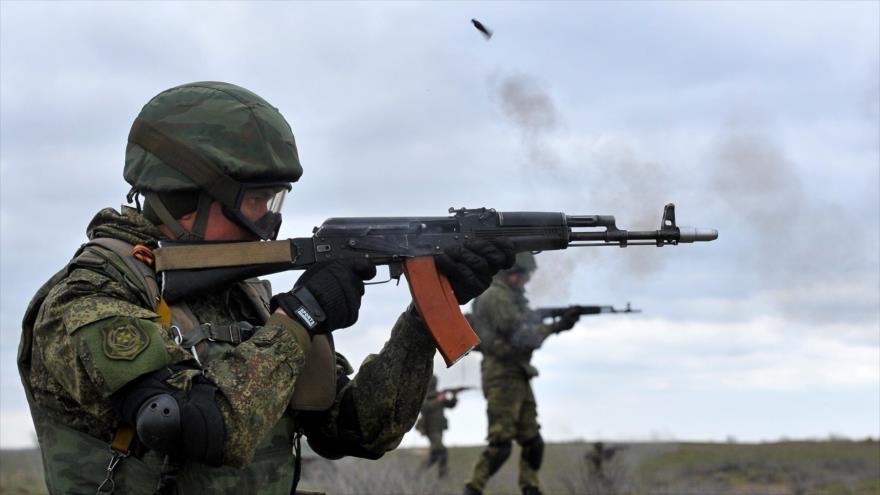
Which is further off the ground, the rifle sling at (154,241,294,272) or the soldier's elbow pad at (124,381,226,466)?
the rifle sling at (154,241,294,272)

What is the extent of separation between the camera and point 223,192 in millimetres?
4039

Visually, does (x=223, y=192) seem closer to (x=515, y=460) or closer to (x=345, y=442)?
(x=345, y=442)

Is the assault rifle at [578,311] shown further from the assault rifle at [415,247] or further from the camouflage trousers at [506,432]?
the assault rifle at [415,247]

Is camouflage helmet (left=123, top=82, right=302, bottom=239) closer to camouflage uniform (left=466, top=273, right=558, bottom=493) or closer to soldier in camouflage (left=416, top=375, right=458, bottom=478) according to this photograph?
camouflage uniform (left=466, top=273, right=558, bottom=493)

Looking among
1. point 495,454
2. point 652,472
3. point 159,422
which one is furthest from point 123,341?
point 652,472

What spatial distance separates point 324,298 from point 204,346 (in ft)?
1.43

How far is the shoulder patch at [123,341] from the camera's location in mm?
3539

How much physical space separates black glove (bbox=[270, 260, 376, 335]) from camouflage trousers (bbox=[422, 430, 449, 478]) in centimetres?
1419

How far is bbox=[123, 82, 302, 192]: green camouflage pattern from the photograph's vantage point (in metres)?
4.03

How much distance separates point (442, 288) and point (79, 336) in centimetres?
150

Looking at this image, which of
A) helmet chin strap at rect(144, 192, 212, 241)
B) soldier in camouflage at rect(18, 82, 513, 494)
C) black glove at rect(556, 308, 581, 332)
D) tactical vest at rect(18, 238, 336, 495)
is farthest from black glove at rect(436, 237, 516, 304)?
black glove at rect(556, 308, 581, 332)

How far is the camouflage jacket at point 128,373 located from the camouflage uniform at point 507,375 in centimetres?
958

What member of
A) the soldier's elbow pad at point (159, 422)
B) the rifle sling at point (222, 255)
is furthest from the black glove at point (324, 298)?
the soldier's elbow pad at point (159, 422)

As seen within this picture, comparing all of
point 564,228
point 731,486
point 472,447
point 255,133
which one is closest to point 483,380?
point 731,486
